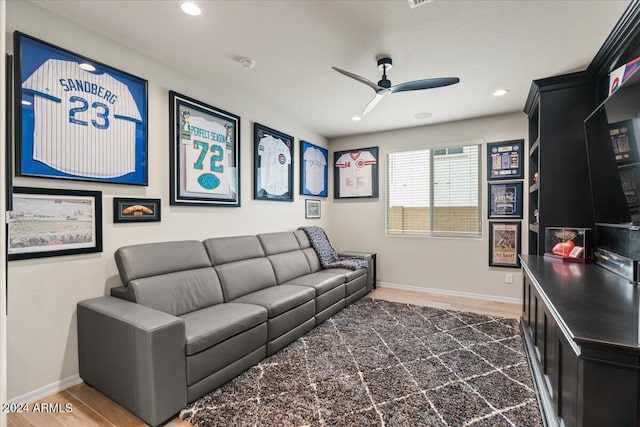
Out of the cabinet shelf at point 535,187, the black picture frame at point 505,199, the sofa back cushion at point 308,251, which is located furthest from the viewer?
the sofa back cushion at point 308,251

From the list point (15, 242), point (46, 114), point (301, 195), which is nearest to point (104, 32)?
point (46, 114)

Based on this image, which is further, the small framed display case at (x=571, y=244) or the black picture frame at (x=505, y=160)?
the black picture frame at (x=505, y=160)

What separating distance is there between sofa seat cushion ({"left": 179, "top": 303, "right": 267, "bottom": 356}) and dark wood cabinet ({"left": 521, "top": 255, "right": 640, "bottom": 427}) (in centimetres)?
196

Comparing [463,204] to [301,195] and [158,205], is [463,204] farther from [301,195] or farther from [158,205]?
[158,205]

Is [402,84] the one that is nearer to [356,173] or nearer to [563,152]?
[563,152]

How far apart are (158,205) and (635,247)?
12.5 feet

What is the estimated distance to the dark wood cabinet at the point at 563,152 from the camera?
9.66 feet

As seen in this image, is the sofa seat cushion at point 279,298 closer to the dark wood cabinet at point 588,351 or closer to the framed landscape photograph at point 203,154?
the framed landscape photograph at point 203,154

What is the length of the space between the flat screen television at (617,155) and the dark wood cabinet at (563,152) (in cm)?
57

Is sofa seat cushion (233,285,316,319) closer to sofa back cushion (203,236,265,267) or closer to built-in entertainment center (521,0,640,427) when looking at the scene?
sofa back cushion (203,236,265,267)

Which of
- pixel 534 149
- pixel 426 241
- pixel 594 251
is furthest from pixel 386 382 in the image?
pixel 534 149

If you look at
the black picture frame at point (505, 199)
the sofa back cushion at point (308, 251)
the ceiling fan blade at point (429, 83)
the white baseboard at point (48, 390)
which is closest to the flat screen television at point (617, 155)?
the ceiling fan blade at point (429, 83)

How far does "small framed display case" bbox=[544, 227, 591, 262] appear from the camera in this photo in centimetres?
274

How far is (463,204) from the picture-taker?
15.0 feet
